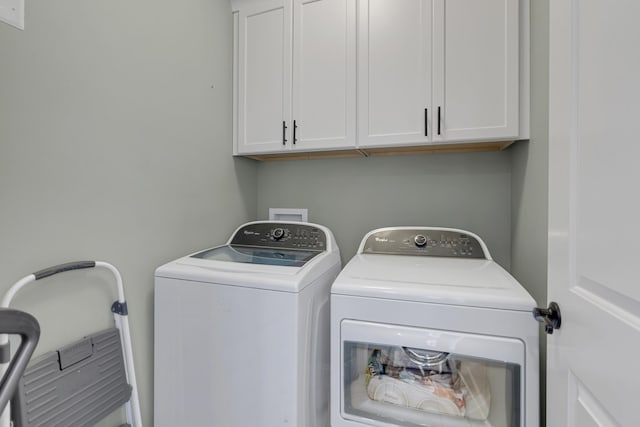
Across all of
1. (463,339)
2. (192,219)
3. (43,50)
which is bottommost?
(463,339)

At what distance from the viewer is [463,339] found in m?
0.96

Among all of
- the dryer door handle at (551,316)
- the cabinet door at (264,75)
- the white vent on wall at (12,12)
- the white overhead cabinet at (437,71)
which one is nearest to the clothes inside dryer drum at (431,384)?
the dryer door handle at (551,316)

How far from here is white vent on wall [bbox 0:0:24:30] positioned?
656mm

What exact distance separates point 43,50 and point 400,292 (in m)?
1.42

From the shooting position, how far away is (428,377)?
43.3 inches

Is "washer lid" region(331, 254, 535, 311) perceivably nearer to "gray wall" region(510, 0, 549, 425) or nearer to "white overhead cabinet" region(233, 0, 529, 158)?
"gray wall" region(510, 0, 549, 425)

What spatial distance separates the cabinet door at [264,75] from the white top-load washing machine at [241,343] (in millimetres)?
833

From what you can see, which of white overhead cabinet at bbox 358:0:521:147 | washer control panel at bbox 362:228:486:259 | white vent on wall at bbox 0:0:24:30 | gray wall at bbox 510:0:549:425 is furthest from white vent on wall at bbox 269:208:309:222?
white vent on wall at bbox 0:0:24:30

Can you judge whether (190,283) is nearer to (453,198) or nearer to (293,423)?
(293,423)

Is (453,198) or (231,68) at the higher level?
(231,68)

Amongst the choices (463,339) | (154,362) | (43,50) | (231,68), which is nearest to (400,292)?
(463,339)

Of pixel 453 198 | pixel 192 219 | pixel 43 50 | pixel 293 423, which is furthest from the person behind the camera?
pixel 453 198

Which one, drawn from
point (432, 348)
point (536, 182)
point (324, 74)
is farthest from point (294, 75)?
point (432, 348)

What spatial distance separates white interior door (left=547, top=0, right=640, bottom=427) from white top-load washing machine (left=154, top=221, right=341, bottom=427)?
2.59 feet
